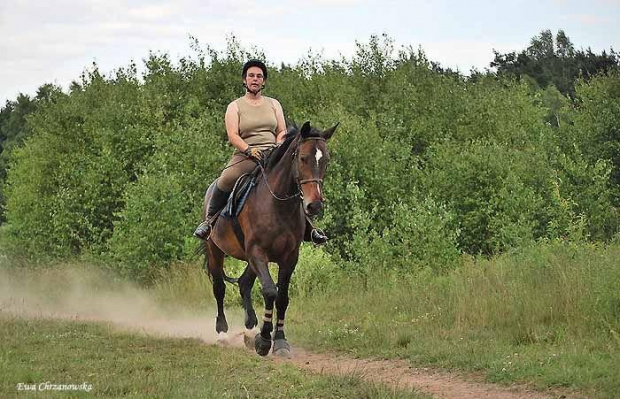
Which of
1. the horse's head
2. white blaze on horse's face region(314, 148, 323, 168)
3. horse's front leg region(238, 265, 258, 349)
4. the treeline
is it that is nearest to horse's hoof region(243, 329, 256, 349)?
horse's front leg region(238, 265, 258, 349)

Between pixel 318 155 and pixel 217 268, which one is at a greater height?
pixel 318 155

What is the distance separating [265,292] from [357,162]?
11.0 meters

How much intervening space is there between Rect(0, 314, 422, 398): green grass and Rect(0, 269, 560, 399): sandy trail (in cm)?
65

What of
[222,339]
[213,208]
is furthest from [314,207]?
[222,339]

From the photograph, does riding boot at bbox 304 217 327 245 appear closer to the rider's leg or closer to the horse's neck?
the horse's neck

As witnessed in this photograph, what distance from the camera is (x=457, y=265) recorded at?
54.4 feet

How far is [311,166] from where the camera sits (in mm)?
9305

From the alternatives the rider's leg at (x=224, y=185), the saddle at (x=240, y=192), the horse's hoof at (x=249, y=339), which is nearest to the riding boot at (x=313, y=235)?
the saddle at (x=240, y=192)

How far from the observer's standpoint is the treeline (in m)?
19.6

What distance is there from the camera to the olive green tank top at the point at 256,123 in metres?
11.2

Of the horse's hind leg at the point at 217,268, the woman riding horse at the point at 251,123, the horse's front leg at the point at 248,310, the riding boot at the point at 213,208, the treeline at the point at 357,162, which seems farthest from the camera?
the treeline at the point at 357,162

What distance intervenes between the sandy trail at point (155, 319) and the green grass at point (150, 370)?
0.65 meters

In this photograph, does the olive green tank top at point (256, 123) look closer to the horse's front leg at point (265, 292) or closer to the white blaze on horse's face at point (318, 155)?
the horse's front leg at point (265, 292)

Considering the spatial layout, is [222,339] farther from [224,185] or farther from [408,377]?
[408,377]
